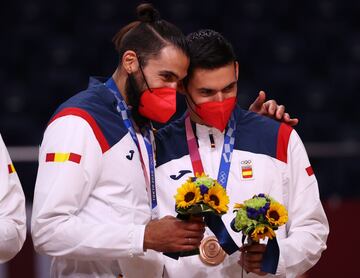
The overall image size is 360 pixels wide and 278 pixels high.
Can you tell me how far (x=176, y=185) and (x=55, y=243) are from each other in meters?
0.71

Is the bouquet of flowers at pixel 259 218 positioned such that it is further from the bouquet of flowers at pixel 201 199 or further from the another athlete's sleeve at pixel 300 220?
the another athlete's sleeve at pixel 300 220

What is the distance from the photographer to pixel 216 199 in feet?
11.5

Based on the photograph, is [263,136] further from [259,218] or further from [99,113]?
[99,113]

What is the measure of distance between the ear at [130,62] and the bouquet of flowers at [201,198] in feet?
2.19

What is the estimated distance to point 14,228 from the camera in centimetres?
366

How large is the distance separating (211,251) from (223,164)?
16.7 inches

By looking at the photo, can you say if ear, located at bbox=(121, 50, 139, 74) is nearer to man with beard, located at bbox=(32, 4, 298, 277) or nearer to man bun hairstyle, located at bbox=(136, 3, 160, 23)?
man with beard, located at bbox=(32, 4, 298, 277)

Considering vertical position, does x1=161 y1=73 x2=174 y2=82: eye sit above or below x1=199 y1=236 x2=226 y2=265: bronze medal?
above

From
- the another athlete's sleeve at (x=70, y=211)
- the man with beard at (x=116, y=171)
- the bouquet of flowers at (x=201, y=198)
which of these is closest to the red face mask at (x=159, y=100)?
the man with beard at (x=116, y=171)

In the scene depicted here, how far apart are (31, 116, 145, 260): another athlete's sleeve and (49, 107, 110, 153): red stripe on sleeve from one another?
7 centimetres

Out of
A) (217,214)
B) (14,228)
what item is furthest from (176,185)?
(14,228)

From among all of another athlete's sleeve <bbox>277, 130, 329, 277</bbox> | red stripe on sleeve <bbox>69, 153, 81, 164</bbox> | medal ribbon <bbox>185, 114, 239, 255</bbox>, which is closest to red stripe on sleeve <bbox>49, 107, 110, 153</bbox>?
red stripe on sleeve <bbox>69, 153, 81, 164</bbox>

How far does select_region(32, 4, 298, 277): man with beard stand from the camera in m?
3.56

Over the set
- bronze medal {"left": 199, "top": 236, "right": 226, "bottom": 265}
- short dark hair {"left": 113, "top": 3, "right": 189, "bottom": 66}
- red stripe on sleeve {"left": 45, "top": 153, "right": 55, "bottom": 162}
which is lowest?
bronze medal {"left": 199, "top": 236, "right": 226, "bottom": 265}
